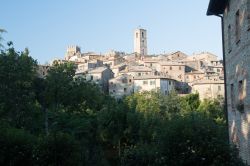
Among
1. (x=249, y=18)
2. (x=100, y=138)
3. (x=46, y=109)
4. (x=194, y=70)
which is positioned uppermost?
(x=194, y=70)

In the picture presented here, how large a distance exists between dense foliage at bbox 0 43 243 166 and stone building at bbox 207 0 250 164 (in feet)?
3.18

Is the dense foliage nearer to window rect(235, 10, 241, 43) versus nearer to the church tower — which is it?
window rect(235, 10, 241, 43)

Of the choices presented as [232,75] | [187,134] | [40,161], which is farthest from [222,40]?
[40,161]

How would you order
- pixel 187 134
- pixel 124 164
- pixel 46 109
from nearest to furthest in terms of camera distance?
pixel 187 134
pixel 124 164
pixel 46 109

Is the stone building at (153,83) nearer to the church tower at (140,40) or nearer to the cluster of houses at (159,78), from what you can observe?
the cluster of houses at (159,78)

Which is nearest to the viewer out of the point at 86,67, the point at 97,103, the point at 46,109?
the point at 46,109

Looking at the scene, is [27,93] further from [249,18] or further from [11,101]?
[249,18]

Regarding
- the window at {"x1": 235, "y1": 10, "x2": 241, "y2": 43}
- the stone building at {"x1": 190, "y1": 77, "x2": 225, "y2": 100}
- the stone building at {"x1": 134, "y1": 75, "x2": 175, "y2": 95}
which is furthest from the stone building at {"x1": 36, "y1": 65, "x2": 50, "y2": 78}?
the window at {"x1": 235, "y1": 10, "x2": 241, "y2": 43}

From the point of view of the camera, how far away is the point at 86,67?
333 ft

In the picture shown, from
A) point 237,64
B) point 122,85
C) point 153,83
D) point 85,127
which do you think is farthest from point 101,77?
point 237,64

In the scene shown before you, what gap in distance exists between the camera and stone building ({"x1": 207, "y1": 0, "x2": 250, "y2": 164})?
11859 millimetres

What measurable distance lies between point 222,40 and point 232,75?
9.18ft

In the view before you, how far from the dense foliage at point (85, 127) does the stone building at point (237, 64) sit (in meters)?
0.97

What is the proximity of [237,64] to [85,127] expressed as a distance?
86.1 ft
